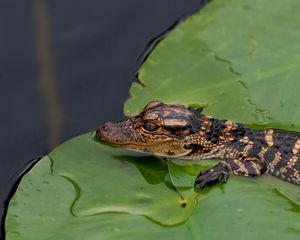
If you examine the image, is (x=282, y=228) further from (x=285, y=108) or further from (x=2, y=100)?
(x=2, y=100)

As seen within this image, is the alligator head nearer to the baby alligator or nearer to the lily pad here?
the baby alligator

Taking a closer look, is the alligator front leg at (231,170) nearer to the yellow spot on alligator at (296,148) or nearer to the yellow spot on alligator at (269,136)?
Result: the yellow spot on alligator at (269,136)

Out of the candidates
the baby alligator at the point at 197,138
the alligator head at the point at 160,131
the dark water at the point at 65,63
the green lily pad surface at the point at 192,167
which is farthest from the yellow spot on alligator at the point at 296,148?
the dark water at the point at 65,63

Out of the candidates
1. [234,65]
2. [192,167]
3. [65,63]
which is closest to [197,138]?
[192,167]

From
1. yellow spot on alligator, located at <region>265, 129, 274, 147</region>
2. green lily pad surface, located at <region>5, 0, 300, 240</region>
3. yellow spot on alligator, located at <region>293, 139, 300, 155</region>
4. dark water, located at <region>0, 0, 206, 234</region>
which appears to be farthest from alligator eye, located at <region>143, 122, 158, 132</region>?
yellow spot on alligator, located at <region>293, 139, 300, 155</region>

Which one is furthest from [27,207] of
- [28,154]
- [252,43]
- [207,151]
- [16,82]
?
[252,43]

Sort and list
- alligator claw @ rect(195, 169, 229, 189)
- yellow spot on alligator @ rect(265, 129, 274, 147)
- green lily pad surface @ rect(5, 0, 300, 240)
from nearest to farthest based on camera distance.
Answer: green lily pad surface @ rect(5, 0, 300, 240) < alligator claw @ rect(195, 169, 229, 189) < yellow spot on alligator @ rect(265, 129, 274, 147)
